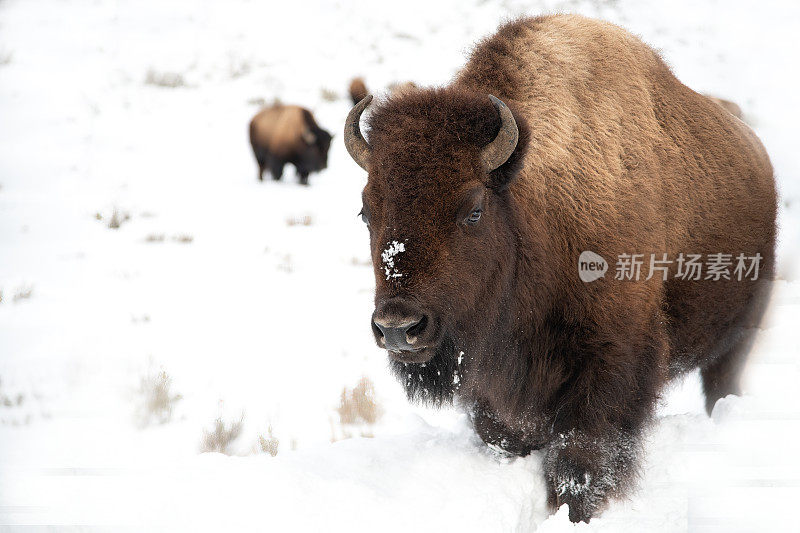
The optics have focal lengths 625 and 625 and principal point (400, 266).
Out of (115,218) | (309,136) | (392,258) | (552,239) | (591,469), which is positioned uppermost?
(392,258)

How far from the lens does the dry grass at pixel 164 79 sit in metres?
13.2

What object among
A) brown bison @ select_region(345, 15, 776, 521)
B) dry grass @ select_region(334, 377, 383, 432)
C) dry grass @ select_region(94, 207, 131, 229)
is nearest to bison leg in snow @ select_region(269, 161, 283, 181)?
dry grass @ select_region(94, 207, 131, 229)

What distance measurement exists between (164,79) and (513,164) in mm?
12567

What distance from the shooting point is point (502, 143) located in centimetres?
249

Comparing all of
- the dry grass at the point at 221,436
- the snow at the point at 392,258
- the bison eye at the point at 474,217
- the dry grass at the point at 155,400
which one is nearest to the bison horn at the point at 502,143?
the bison eye at the point at 474,217

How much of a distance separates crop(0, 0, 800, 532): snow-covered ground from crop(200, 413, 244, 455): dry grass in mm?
57

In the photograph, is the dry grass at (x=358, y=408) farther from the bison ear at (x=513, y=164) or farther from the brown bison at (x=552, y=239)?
the bison ear at (x=513, y=164)

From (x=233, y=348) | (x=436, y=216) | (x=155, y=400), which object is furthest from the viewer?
(x=233, y=348)

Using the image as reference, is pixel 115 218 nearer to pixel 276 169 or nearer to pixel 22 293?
pixel 22 293

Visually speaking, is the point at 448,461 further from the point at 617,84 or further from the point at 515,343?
the point at 617,84

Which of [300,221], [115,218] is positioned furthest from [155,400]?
[300,221]

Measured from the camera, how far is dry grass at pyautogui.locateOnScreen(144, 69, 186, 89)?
13164mm

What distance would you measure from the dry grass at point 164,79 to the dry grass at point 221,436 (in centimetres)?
1139

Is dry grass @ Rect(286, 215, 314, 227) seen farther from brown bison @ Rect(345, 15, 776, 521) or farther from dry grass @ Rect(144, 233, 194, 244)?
brown bison @ Rect(345, 15, 776, 521)
